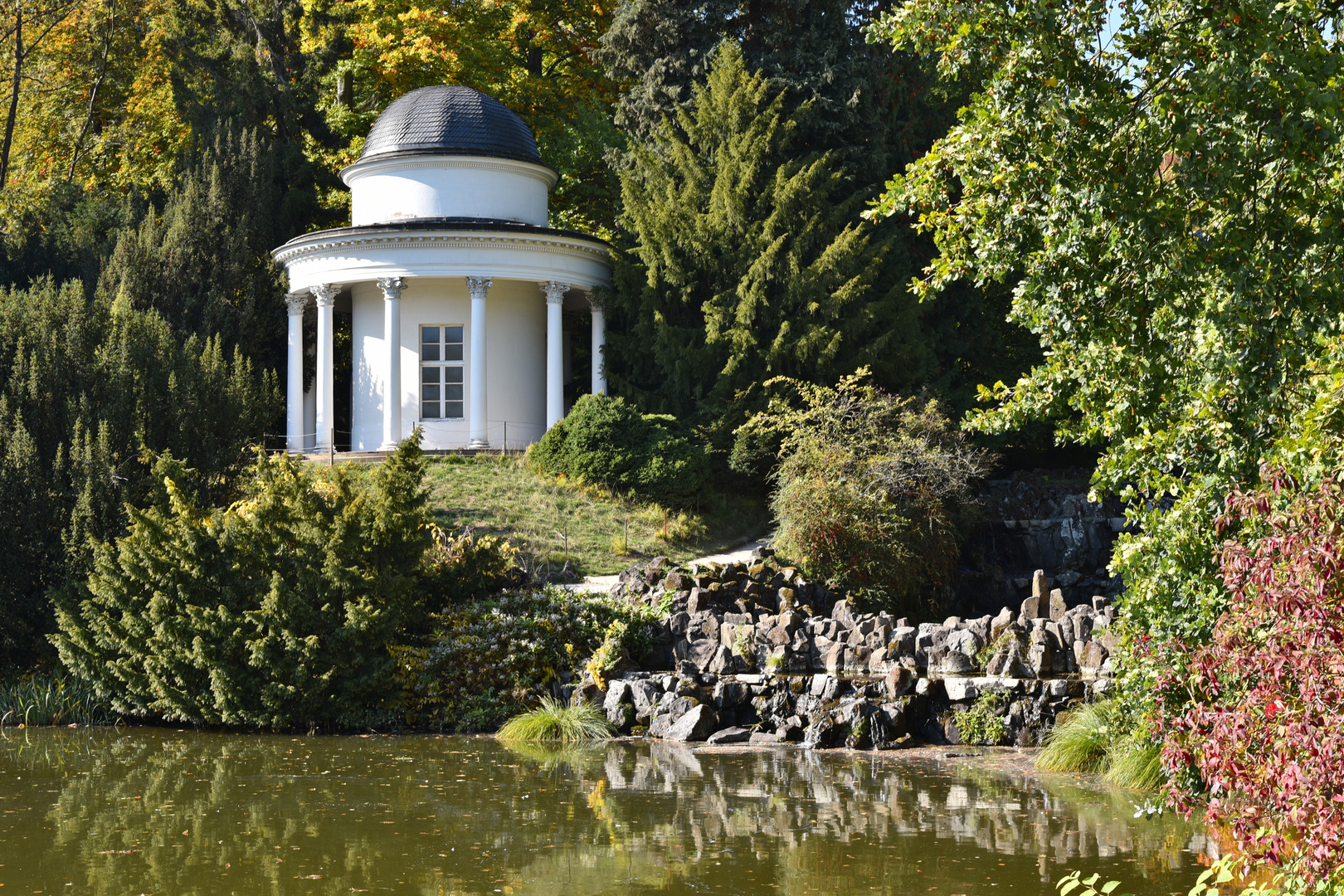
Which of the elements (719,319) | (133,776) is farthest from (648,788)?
(719,319)

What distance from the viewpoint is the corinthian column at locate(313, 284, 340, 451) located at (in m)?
29.9

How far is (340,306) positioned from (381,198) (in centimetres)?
378

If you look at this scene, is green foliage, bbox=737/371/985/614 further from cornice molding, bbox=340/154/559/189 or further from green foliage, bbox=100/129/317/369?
green foliage, bbox=100/129/317/369

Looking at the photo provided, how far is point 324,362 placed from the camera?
3020 centimetres

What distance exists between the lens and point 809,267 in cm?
2764

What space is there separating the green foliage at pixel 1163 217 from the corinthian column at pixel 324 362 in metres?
22.9

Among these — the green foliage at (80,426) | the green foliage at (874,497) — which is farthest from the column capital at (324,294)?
the green foliage at (874,497)

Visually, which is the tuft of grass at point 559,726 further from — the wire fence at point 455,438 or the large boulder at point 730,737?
the wire fence at point 455,438

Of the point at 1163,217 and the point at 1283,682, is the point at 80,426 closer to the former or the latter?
the point at 1163,217

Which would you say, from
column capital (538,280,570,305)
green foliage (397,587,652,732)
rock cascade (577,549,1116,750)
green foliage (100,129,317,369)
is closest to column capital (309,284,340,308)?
green foliage (100,129,317,369)

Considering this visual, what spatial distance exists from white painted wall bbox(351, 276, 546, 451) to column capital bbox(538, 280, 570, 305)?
3.75 feet

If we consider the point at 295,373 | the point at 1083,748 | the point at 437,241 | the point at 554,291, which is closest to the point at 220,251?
the point at 295,373

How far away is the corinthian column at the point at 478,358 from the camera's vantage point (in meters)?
29.7

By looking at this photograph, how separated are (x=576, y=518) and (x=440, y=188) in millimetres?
10049
